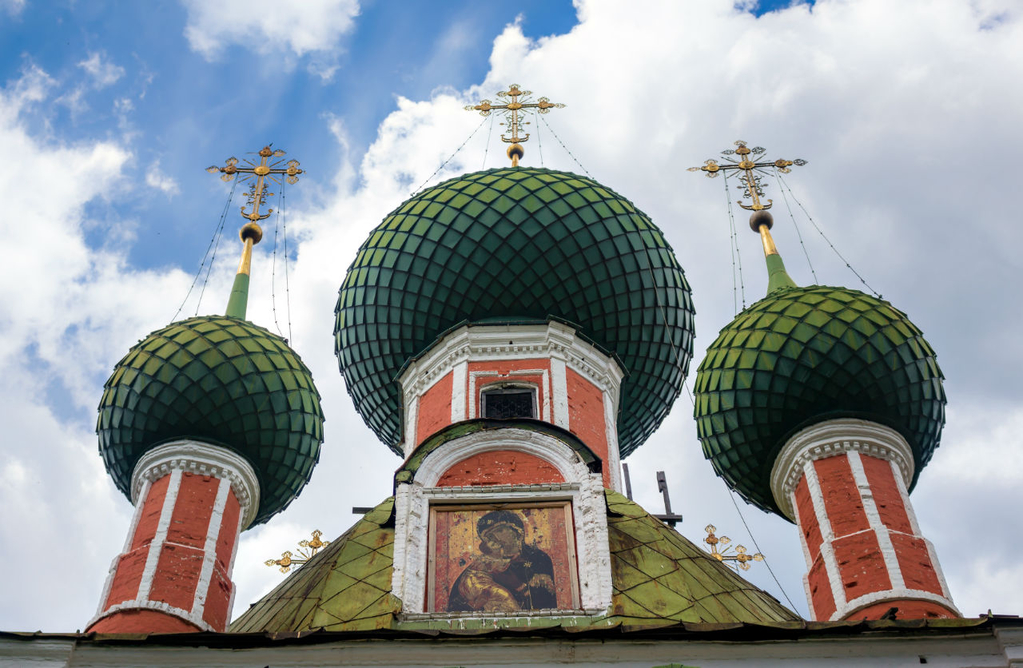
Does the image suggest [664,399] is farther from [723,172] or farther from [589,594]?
[589,594]

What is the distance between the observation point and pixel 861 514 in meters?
12.9

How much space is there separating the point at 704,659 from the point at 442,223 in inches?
346

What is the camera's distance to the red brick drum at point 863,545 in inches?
475

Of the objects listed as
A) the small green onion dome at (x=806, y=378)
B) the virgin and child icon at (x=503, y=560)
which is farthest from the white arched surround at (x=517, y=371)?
the virgin and child icon at (x=503, y=560)

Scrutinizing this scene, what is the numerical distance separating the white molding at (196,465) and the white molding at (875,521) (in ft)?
21.8

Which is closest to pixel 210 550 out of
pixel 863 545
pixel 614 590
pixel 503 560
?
pixel 503 560

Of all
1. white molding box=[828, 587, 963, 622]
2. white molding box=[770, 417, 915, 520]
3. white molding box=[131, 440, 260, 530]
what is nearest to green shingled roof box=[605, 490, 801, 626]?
white molding box=[828, 587, 963, 622]

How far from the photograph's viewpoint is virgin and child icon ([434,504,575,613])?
10680 mm

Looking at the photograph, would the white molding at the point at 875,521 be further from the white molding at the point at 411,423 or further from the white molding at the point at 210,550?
the white molding at the point at 210,550

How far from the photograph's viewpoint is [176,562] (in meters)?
13.0

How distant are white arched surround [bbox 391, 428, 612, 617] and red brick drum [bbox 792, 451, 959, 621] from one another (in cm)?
271

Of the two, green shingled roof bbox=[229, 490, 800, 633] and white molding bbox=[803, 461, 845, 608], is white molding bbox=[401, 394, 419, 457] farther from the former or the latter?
white molding bbox=[803, 461, 845, 608]

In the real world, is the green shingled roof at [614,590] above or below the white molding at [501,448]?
below

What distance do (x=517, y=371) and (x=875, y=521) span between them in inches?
186
